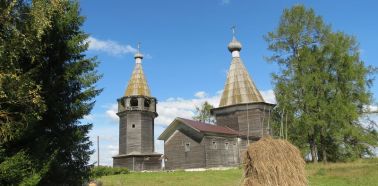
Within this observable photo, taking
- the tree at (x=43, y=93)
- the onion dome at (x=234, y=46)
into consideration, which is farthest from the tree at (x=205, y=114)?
the tree at (x=43, y=93)

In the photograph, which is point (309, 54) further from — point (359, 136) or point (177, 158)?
point (177, 158)

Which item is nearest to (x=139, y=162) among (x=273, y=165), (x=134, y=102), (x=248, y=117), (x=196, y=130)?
(x=134, y=102)

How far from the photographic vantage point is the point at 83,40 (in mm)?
16516

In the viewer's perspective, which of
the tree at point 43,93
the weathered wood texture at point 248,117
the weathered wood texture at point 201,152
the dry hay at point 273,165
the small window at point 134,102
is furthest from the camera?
the small window at point 134,102

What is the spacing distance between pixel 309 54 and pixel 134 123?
17849 millimetres

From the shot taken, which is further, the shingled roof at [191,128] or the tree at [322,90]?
the shingled roof at [191,128]

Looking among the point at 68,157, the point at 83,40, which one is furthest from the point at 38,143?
the point at 83,40

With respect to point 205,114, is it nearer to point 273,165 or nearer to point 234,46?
point 234,46

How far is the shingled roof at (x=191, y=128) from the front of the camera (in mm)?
35741

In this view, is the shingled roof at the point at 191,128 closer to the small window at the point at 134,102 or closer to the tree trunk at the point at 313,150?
the small window at the point at 134,102

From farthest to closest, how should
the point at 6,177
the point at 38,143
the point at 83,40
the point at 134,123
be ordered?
1. the point at 134,123
2. the point at 83,40
3. the point at 38,143
4. the point at 6,177

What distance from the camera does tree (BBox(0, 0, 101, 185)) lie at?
10734 millimetres

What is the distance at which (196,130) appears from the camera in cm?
3562

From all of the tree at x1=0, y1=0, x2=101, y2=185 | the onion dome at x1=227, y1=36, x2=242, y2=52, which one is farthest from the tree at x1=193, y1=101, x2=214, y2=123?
Answer: the tree at x1=0, y1=0, x2=101, y2=185
